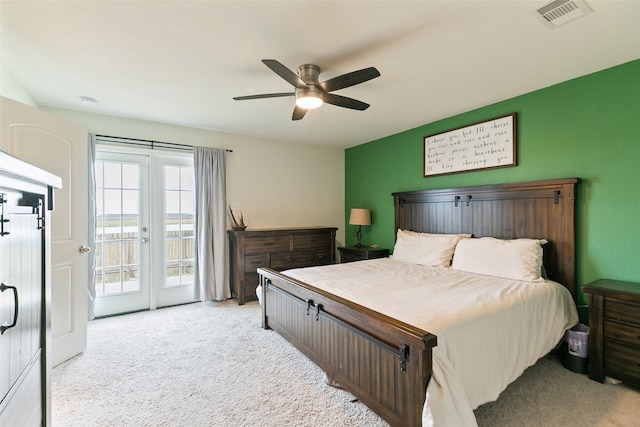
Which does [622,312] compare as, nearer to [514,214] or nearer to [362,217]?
[514,214]

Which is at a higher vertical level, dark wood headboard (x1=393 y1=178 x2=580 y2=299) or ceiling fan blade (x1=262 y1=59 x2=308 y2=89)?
ceiling fan blade (x1=262 y1=59 x2=308 y2=89)

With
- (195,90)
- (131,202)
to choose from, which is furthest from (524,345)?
(131,202)

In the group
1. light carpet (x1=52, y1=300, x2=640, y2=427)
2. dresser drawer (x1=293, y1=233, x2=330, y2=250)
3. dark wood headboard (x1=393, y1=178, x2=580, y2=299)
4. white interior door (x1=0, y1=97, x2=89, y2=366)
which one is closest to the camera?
light carpet (x1=52, y1=300, x2=640, y2=427)

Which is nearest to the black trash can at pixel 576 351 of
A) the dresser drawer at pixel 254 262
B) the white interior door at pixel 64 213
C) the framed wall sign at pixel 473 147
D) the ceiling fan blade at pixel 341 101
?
the framed wall sign at pixel 473 147

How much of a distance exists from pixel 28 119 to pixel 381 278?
3.13 metres

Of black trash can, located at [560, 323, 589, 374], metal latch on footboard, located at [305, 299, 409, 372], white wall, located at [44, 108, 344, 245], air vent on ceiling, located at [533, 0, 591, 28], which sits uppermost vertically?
air vent on ceiling, located at [533, 0, 591, 28]

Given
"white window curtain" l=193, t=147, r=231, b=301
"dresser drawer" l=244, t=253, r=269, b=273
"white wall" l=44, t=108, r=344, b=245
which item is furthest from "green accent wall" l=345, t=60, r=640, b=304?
"white window curtain" l=193, t=147, r=231, b=301

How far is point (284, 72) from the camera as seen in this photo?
1966 millimetres

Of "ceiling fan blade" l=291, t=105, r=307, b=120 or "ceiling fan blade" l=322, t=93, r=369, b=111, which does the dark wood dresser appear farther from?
"ceiling fan blade" l=322, t=93, r=369, b=111

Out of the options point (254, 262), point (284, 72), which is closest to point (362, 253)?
point (254, 262)

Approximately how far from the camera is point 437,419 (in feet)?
4.47

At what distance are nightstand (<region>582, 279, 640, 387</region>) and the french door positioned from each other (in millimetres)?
4402

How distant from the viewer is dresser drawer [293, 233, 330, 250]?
4.50 meters

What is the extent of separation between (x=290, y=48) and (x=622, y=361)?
10.9ft
